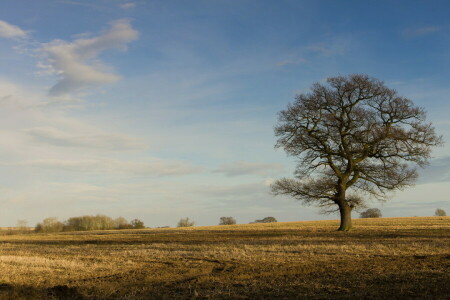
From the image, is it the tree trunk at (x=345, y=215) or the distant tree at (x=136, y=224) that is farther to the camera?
the distant tree at (x=136, y=224)

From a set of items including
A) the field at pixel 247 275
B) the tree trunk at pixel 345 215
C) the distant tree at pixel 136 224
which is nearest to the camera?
the field at pixel 247 275

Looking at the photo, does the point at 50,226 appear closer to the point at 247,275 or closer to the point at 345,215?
the point at 345,215

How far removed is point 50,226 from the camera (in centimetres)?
8569

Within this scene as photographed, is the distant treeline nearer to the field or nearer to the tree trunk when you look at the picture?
the tree trunk

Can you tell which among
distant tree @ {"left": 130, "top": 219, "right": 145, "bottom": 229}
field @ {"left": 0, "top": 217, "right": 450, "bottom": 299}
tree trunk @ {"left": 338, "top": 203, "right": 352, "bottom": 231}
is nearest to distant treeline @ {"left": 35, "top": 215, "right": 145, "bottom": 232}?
distant tree @ {"left": 130, "top": 219, "right": 145, "bottom": 229}

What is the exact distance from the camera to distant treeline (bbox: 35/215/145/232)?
84188 millimetres

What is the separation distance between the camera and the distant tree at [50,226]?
8519cm

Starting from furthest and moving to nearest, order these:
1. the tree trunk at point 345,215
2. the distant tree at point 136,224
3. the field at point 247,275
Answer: the distant tree at point 136,224
the tree trunk at point 345,215
the field at point 247,275

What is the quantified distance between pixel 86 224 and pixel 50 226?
7070 mm

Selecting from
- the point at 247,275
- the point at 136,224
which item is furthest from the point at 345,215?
the point at 136,224

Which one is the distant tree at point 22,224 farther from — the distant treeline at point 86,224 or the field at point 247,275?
the field at point 247,275

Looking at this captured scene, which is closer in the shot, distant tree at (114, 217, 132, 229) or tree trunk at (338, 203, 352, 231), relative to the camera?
tree trunk at (338, 203, 352, 231)

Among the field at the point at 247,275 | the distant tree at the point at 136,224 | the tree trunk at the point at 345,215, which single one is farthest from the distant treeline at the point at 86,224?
the field at the point at 247,275

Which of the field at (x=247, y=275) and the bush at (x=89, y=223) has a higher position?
the bush at (x=89, y=223)
